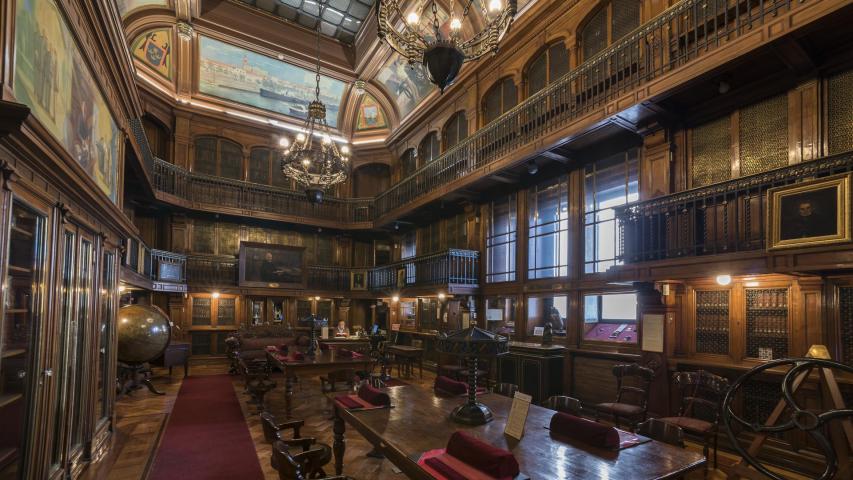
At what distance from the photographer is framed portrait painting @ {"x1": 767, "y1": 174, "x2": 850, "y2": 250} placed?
4.39m

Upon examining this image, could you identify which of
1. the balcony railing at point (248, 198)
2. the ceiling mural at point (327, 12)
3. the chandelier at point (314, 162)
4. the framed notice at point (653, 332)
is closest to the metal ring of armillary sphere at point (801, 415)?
the framed notice at point (653, 332)

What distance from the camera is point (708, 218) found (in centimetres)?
650

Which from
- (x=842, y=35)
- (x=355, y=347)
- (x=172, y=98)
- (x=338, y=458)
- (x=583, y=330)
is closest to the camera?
(x=338, y=458)

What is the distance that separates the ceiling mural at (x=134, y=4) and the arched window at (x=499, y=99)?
9.24 m

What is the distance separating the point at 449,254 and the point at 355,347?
10.5ft

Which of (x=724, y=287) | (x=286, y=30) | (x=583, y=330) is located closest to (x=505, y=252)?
(x=583, y=330)

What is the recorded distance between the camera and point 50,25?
354cm

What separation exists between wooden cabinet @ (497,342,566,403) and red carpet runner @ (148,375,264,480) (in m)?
4.77

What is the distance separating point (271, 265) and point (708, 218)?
13.3 meters

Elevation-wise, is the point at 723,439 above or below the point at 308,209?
below

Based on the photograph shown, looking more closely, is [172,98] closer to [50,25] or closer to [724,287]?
[50,25]

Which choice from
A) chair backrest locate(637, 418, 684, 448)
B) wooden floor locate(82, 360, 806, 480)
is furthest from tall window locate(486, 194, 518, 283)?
chair backrest locate(637, 418, 684, 448)

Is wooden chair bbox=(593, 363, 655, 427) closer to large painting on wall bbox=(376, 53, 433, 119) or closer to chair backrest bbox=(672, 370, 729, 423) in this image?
chair backrest bbox=(672, 370, 729, 423)

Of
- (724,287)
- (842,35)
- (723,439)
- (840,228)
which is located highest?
(842,35)
